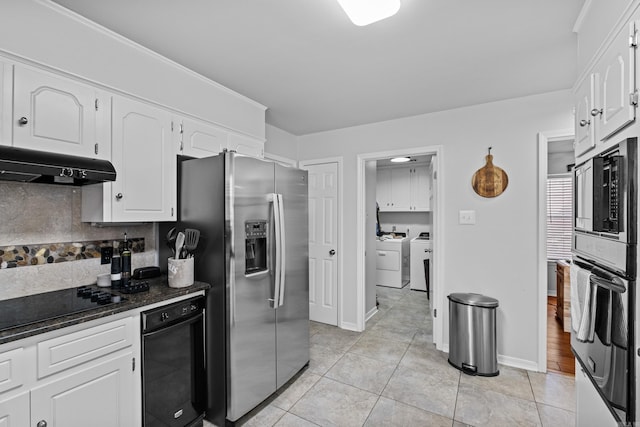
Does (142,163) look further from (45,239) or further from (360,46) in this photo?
(360,46)

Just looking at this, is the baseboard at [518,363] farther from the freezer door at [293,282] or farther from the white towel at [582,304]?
the freezer door at [293,282]

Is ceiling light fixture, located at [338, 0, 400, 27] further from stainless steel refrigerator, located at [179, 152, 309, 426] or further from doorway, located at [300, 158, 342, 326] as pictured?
doorway, located at [300, 158, 342, 326]

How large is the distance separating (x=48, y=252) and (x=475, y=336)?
10.8ft

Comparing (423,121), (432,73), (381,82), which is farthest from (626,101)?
(423,121)

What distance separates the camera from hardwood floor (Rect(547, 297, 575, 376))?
109 inches

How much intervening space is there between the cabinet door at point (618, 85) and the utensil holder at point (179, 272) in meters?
2.32

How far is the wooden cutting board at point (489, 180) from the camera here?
288 centimetres

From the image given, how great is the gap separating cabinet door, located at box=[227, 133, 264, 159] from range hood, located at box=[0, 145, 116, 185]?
110 cm

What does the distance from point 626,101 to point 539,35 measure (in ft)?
3.44

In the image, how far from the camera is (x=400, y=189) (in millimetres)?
6098

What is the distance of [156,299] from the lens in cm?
173

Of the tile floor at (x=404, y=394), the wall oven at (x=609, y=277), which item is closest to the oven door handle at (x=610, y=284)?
the wall oven at (x=609, y=277)

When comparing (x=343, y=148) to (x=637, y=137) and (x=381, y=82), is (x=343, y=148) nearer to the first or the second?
(x=381, y=82)

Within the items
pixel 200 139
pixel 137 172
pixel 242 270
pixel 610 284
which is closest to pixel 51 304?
pixel 137 172
